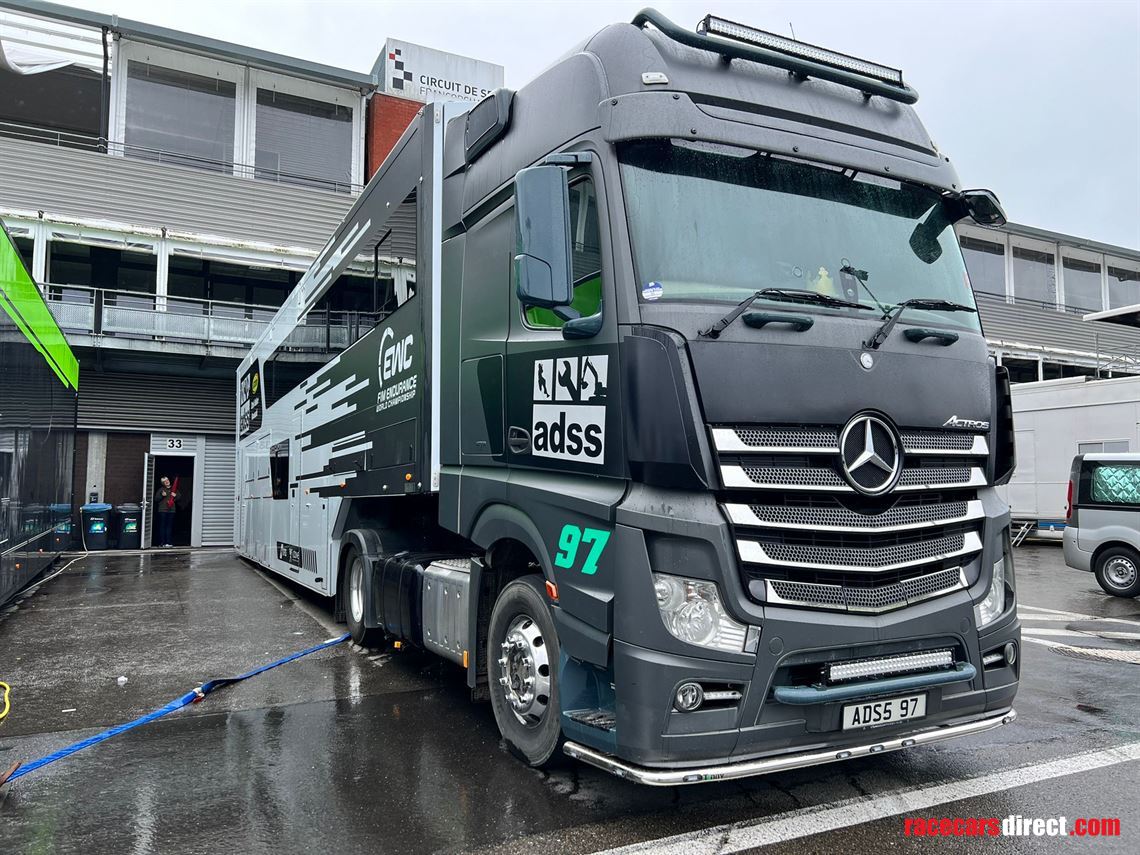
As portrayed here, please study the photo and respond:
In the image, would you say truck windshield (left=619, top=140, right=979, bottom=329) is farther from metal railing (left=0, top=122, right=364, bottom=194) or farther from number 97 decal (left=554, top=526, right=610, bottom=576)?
metal railing (left=0, top=122, right=364, bottom=194)

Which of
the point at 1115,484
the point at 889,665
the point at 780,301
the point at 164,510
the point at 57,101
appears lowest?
the point at 889,665

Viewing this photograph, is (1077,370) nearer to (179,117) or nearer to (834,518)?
(179,117)

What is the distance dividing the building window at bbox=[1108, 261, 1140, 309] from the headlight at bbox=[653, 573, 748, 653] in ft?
115

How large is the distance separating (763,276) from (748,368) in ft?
1.86

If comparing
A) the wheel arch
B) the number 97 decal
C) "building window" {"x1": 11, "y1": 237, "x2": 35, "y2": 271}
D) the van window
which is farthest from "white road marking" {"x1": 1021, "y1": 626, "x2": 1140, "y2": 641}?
"building window" {"x1": 11, "y1": 237, "x2": 35, "y2": 271}

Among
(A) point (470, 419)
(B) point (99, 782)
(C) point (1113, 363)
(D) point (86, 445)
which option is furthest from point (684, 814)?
(C) point (1113, 363)

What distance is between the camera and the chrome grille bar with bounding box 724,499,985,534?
3271mm

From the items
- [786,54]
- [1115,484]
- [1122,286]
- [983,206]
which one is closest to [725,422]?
[786,54]

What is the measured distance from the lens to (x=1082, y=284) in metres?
31.0

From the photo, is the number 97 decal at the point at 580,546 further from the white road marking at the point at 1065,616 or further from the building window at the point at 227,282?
the building window at the point at 227,282

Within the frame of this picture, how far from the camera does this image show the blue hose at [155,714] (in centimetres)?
436

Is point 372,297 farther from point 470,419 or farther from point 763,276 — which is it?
point 763,276

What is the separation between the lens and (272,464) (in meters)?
11.8

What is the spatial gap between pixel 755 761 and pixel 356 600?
5.03m
